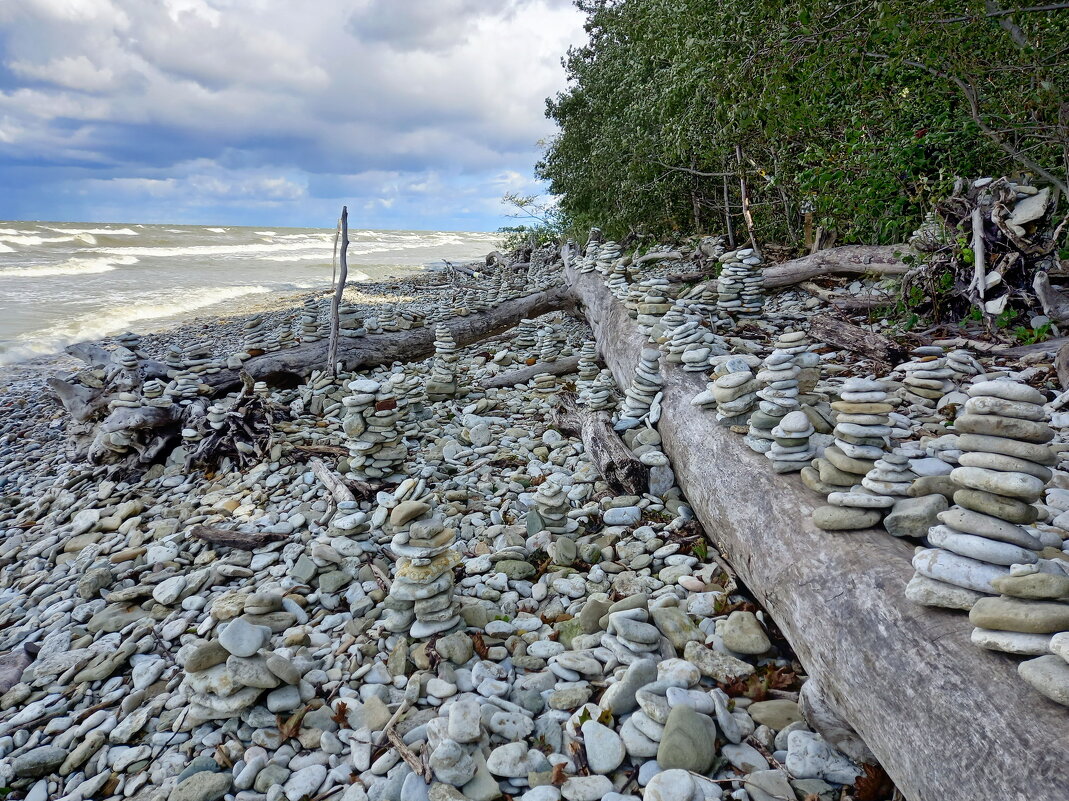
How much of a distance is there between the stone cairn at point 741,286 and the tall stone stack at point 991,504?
6502 millimetres

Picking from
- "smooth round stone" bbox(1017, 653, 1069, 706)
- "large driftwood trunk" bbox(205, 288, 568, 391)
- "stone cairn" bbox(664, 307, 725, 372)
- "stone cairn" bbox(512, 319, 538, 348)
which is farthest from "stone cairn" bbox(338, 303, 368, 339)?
"smooth round stone" bbox(1017, 653, 1069, 706)

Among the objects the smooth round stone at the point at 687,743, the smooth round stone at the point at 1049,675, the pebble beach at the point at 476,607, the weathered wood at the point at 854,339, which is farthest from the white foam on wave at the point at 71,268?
the smooth round stone at the point at 1049,675

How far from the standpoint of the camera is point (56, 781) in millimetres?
2916

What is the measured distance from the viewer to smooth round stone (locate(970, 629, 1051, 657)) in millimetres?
1928

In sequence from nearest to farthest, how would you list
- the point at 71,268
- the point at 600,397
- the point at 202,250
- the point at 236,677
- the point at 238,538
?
1. the point at 236,677
2. the point at 238,538
3. the point at 600,397
4. the point at 71,268
5. the point at 202,250

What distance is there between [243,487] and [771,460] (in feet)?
16.8

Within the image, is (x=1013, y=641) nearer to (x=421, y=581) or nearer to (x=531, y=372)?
(x=421, y=581)

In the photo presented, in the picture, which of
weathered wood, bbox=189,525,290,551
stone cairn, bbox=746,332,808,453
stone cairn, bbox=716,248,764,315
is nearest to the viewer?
stone cairn, bbox=746,332,808,453

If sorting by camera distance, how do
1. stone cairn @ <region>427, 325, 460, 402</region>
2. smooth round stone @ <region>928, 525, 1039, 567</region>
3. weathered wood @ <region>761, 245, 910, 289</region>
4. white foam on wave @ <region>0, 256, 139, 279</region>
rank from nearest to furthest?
smooth round stone @ <region>928, 525, 1039, 567</region> < stone cairn @ <region>427, 325, 460, 402</region> < weathered wood @ <region>761, 245, 910, 289</region> < white foam on wave @ <region>0, 256, 139, 279</region>

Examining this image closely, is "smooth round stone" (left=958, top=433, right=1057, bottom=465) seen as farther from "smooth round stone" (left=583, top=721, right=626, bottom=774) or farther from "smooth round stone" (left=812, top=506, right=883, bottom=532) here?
"smooth round stone" (left=583, top=721, right=626, bottom=774)

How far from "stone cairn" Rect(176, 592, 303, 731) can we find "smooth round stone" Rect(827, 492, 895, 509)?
9.86ft

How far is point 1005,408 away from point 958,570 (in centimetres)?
67

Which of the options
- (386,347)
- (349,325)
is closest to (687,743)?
(386,347)

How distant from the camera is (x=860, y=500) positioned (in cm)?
287
